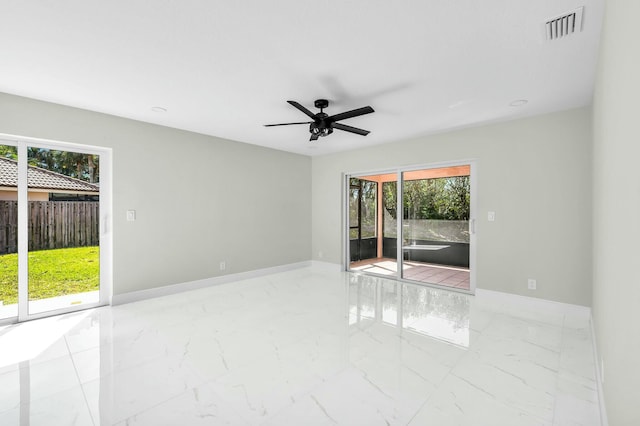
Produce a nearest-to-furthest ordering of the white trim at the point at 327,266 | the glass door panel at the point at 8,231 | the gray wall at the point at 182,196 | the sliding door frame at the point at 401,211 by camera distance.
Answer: the glass door panel at the point at 8,231 → the gray wall at the point at 182,196 → the sliding door frame at the point at 401,211 → the white trim at the point at 327,266

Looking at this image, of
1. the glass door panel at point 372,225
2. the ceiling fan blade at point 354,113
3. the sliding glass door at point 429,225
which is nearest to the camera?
the ceiling fan blade at point 354,113

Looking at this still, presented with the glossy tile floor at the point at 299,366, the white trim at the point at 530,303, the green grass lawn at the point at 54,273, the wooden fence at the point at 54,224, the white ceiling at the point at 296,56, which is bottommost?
the glossy tile floor at the point at 299,366

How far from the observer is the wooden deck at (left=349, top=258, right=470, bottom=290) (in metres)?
4.74

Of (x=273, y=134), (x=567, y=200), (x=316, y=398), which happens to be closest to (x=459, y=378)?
(x=316, y=398)

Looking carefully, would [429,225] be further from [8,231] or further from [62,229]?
[8,231]

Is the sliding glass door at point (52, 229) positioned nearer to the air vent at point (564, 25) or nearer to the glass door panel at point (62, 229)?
the glass door panel at point (62, 229)

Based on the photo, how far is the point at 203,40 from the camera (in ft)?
7.35

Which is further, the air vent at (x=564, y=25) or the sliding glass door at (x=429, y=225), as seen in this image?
the sliding glass door at (x=429, y=225)

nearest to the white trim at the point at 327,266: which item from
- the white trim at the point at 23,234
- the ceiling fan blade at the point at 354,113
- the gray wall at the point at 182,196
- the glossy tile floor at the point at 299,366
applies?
the gray wall at the point at 182,196

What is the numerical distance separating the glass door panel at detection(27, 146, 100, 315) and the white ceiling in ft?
2.63

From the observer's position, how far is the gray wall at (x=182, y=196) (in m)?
3.71

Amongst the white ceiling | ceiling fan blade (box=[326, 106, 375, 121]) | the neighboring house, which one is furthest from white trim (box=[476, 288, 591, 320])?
the neighboring house

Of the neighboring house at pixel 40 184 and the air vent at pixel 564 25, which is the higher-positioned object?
the air vent at pixel 564 25

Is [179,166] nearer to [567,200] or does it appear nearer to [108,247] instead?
[108,247]
